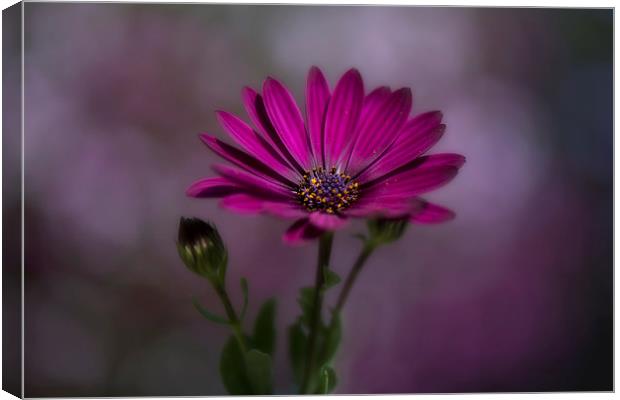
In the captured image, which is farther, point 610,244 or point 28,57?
point 610,244

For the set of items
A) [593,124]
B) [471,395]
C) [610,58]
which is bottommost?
[471,395]

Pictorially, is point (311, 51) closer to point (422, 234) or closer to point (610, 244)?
point (422, 234)

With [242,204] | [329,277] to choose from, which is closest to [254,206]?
[242,204]

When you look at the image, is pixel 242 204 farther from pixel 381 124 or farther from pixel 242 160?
pixel 381 124

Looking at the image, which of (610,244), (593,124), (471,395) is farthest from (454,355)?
(593,124)

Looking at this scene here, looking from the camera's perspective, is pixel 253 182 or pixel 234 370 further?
pixel 234 370
